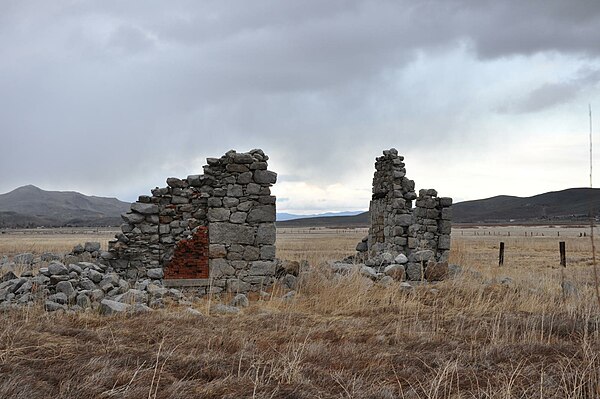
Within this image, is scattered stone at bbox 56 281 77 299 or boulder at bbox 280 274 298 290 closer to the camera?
scattered stone at bbox 56 281 77 299

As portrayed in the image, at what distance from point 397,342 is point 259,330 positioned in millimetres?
1895

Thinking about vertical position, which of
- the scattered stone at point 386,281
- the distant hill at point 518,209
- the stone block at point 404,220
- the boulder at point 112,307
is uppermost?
the distant hill at point 518,209

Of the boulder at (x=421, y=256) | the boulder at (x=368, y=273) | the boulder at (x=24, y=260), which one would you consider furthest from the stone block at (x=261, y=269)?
the boulder at (x=24, y=260)

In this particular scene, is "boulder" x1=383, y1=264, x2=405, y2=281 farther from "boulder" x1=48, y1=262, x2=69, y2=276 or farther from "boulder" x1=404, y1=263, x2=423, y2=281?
"boulder" x1=48, y1=262, x2=69, y2=276

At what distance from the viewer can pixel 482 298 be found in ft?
34.8

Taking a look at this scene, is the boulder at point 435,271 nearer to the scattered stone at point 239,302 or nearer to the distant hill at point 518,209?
the scattered stone at point 239,302

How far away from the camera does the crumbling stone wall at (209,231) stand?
453 inches

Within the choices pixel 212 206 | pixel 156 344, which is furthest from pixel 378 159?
pixel 156 344

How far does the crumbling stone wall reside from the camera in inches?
453

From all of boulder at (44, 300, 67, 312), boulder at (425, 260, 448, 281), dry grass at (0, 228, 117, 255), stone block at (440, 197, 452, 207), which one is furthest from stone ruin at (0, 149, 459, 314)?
dry grass at (0, 228, 117, 255)

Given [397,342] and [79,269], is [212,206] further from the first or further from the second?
[397,342]

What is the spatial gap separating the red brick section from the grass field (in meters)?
2.04

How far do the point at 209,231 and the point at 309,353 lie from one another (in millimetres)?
6121

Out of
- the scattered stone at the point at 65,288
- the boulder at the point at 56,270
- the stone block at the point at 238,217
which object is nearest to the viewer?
the scattered stone at the point at 65,288
